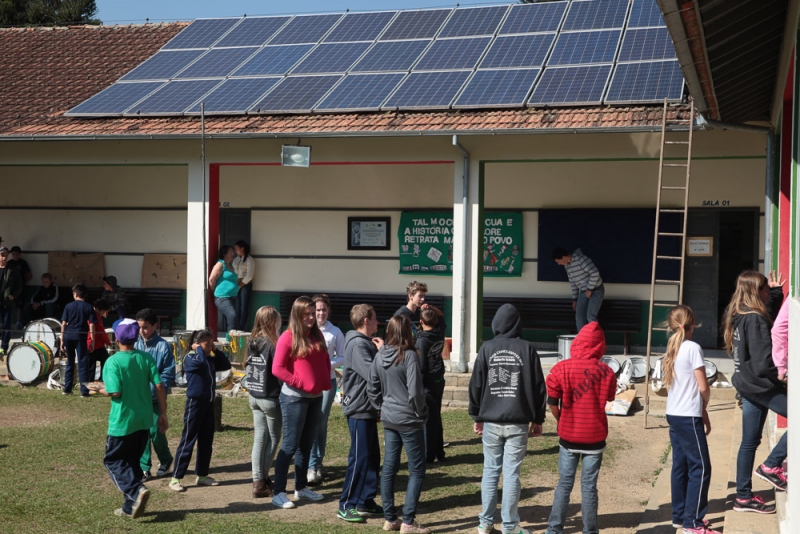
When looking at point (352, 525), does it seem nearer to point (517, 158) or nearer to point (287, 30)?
point (517, 158)

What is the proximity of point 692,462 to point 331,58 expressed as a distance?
10472 mm

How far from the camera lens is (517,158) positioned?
12859 millimetres

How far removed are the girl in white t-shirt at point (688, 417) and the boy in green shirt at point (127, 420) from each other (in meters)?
3.92

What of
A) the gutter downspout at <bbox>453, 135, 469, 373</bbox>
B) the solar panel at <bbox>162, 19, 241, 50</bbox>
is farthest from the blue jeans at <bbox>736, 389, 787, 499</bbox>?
the solar panel at <bbox>162, 19, 241, 50</bbox>

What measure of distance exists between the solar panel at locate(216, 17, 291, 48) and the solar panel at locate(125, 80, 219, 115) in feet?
6.25

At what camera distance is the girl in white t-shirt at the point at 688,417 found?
6555 millimetres

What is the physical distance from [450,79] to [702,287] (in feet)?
16.5

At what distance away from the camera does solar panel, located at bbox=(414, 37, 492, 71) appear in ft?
47.0

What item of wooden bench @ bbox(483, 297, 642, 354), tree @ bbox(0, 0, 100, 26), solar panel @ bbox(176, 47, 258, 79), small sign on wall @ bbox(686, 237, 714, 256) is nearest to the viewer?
small sign on wall @ bbox(686, 237, 714, 256)

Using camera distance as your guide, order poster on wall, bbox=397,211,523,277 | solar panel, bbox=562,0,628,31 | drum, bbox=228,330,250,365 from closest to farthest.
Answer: drum, bbox=228,330,250,365
solar panel, bbox=562,0,628,31
poster on wall, bbox=397,211,523,277

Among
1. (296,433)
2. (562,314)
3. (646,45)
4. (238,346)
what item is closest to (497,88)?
(646,45)

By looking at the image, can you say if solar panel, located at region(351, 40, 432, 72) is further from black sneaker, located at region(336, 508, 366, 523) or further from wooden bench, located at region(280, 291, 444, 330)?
black sneaker, located at region(336, 508, 366, 523)

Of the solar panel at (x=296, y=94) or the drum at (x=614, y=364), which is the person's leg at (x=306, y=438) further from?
the solar panel at (x=296, y=94)

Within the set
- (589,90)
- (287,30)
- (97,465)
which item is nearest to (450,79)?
(589,90)
